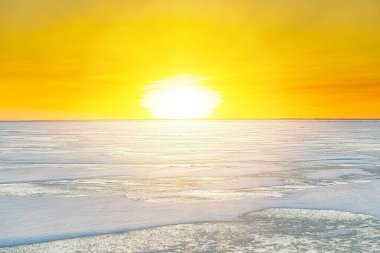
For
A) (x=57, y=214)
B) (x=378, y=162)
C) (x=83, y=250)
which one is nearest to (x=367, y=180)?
(x=378, y=162)

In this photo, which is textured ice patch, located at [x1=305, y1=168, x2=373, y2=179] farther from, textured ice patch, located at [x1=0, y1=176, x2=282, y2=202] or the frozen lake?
textured ice patch, located at [x1=0, y1=176, x2=282, y2=202]

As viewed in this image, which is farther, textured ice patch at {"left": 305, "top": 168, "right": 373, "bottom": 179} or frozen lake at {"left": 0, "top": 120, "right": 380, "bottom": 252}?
textured ice patch at {"left": 305, "top": 168, "right": 373, "bottom": 179}

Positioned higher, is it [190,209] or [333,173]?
[333,173]

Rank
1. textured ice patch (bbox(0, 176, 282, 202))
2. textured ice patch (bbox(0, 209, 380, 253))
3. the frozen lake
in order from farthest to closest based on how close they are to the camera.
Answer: textured ice patch (bbox(0, 176, 282, 202))
the frozen lake
textured ice patch (bbox(0, 209, 380, 253))

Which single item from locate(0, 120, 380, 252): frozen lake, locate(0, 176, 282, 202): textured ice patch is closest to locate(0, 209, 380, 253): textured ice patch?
locate(0, 120, 380, 252): frozen lake

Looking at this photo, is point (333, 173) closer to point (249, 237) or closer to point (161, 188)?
point (161, 188)

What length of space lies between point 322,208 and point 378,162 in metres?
10.7

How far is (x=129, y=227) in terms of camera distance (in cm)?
800

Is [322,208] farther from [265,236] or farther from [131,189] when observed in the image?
[131,189]

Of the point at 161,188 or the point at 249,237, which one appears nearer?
the point at 249,237

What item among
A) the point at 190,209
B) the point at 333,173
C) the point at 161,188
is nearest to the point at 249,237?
the point at 190,209

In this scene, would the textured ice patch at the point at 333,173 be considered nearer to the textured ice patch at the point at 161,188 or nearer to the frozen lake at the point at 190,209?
the frozen lake at the point at 190,209

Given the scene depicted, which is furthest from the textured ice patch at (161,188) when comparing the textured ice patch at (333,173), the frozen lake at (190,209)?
the textured ice patch at (333,173)

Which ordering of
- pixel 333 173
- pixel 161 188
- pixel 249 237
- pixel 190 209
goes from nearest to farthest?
1. pixel 249 237
2. pixel 190 209
3. pixel 161 188
4. pixel 333 173
